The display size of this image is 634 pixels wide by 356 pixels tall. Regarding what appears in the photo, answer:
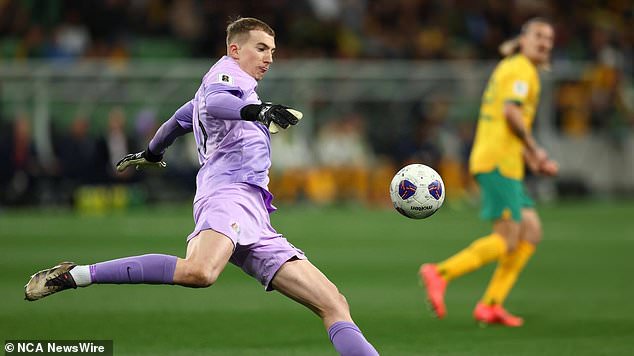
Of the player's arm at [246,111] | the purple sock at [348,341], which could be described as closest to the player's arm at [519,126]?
the purple sock at [348,341]

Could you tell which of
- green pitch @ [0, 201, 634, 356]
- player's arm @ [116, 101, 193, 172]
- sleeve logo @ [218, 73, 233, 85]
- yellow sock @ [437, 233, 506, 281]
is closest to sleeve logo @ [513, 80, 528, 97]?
yellow sock @ [437, 233, 506, 281]

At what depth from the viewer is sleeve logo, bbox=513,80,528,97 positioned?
9484mm

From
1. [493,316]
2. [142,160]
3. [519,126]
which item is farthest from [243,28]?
[493,316]

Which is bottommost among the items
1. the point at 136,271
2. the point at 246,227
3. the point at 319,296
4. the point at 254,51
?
the point at 319,296

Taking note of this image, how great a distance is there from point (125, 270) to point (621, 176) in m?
23.2

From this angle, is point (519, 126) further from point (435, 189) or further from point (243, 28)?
point (243, 28)

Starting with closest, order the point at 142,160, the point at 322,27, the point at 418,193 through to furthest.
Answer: the point at 418,193
the point at 142,160
the point at 322,27

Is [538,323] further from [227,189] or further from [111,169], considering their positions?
[111,169]

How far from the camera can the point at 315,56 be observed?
27.2 meters

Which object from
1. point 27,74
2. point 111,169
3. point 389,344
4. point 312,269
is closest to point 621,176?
point 111,169

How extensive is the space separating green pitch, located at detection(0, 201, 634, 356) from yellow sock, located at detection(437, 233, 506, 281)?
0.45m

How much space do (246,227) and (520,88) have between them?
395 centimetres

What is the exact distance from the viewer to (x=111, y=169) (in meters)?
23.5

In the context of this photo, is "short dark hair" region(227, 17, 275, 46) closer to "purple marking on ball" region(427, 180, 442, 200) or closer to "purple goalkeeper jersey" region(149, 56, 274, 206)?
"purple goalkeeper jersey" region(149, 56, 274, 206)
